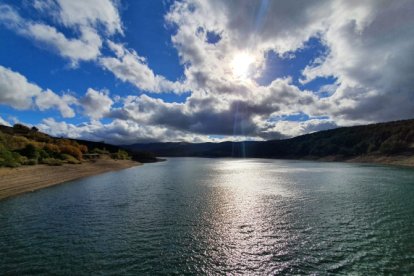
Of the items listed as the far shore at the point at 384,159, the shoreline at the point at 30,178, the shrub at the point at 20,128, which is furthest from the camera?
the shrub at the point at 20,128

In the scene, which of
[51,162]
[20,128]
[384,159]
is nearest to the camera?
[51,162]

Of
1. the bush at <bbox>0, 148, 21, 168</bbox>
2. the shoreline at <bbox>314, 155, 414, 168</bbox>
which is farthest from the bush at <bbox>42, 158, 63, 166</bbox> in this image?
the shoreline at <bbox>314, 155, 414, 168</bbox>

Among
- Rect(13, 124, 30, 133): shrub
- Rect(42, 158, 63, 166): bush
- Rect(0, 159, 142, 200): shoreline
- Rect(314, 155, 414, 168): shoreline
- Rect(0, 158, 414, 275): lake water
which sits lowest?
Rect(0, 158, 414, 275): lake water

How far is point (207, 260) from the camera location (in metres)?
17.7

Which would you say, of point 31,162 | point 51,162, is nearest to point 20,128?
point 51,162

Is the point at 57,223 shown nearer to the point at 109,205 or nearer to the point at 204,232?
the point at 109,205

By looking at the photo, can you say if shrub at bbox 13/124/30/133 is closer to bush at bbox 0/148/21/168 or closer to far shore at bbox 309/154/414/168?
bush at bbox 0/148/21/168

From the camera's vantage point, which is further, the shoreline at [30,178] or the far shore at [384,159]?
the far shore at [384,159]

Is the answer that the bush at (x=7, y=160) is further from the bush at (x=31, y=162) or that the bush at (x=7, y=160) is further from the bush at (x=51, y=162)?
the bush at (x=51, y=162)

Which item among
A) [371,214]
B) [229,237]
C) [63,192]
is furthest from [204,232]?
[63,192]

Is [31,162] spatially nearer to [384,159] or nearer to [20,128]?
[20,128]

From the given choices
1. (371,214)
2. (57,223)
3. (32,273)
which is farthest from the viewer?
(371,214)

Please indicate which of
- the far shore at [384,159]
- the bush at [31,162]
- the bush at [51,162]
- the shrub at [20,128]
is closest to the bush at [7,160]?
the bush at [31,162]

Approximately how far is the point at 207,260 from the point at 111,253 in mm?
6859
